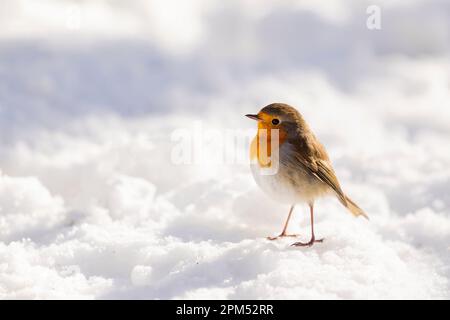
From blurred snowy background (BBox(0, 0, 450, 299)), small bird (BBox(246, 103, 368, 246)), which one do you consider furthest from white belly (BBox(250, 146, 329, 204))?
blurred snowy background (BBox(0, 0, 450, 299))

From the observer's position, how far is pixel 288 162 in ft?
10.1

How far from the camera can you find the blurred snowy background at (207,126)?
2.82m

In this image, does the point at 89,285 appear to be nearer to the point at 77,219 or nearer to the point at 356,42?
the point at 77,219

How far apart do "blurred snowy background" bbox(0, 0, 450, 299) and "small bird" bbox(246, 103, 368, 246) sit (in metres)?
0.25

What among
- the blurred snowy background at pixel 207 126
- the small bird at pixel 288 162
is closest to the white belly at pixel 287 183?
the small bird at pixel 288 162

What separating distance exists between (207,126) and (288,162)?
201cm

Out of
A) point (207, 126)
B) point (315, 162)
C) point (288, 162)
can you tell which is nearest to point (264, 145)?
point (288, 162)

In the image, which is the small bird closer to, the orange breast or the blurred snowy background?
the orange breast

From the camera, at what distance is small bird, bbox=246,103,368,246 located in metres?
3.07

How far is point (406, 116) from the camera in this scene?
18.1 feet

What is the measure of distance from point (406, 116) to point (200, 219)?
268 cm

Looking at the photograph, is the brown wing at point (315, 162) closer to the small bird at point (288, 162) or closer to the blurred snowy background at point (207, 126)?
the small bird at point (288, 162)
